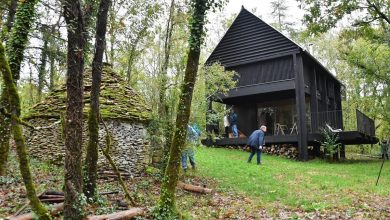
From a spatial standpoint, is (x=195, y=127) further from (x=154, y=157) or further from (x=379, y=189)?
A: (x=379, y=189)

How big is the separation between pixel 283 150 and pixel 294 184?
925 cm

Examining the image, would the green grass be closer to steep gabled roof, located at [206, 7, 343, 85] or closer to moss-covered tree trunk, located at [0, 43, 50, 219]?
moss-covered tree trunk, located at [0, 43, 50, 219]

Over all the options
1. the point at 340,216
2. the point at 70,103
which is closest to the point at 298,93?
the point at 340,216

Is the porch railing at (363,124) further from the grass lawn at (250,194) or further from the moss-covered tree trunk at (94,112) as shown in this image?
the moss-covered tree trunk at (94,112)

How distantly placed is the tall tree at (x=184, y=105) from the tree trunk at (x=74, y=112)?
6.75 feet

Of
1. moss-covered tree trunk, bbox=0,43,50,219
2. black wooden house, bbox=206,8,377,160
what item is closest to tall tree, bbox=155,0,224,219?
moss-covered tree trunk, bbox=0,43,50,219

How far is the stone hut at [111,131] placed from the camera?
1116cm

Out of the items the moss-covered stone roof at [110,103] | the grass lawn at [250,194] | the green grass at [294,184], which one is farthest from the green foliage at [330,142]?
the moss-covered stone roof at [110,103]

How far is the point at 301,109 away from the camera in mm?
19078

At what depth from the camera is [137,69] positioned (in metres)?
23.4

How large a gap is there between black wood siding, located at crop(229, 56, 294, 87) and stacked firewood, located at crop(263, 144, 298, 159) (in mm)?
3870

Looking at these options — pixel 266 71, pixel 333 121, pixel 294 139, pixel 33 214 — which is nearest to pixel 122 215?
pixel 33 214

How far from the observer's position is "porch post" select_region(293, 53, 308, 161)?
62.2 feet

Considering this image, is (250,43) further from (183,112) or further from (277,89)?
(183,112)
